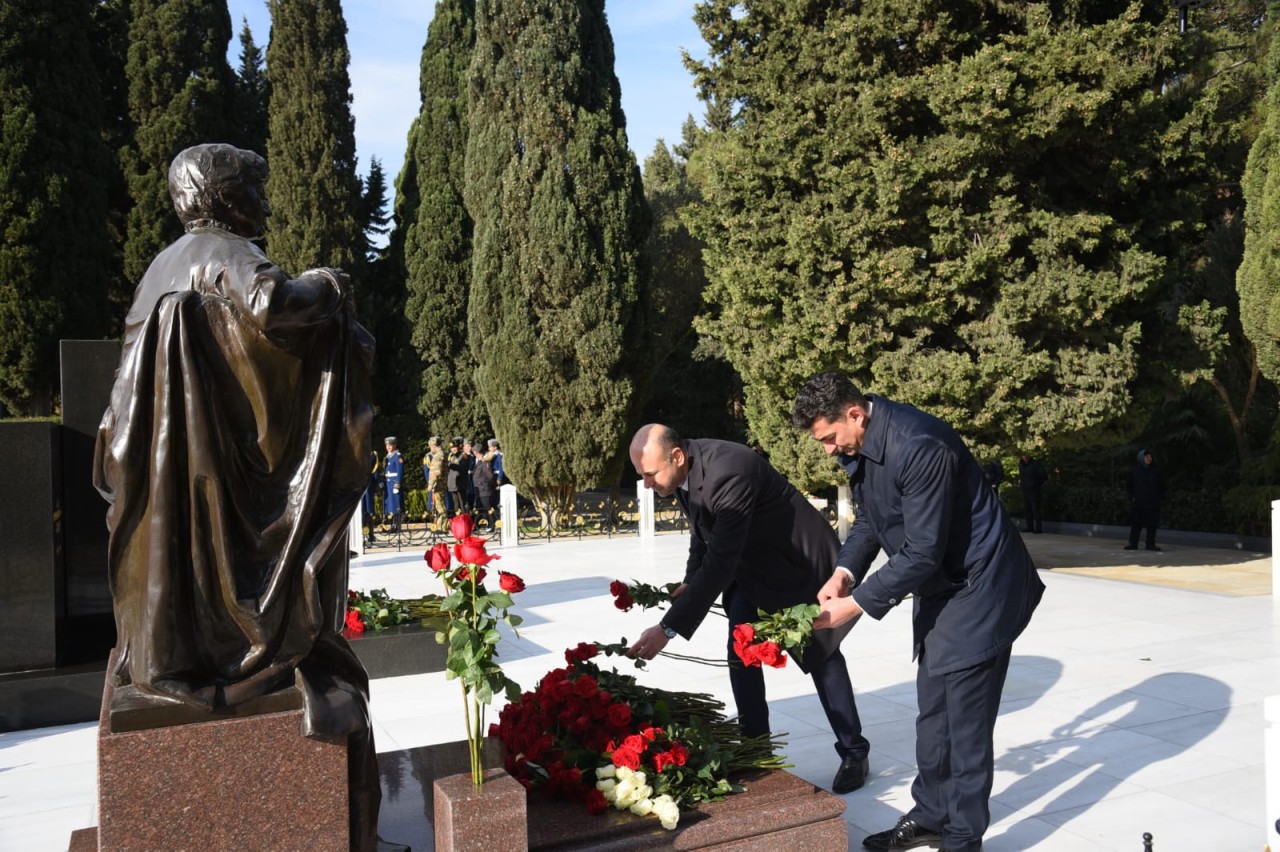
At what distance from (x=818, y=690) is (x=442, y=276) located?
1918 cm

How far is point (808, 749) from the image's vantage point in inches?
212

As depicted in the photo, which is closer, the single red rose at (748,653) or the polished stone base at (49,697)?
the single red rose at (748,653)

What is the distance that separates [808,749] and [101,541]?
16.4ft

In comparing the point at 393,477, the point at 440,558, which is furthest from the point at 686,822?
the point at 393,477

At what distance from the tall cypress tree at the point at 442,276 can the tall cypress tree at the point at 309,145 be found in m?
1.52

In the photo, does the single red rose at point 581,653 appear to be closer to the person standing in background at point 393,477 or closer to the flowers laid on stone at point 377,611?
the flowers laid on stone at point 377,611

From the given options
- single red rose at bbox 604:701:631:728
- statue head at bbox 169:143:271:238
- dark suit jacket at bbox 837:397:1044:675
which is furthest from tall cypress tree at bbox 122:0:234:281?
dark suit jacket at bbox 837:397:1044:675

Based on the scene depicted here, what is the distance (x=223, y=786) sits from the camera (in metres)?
2.84

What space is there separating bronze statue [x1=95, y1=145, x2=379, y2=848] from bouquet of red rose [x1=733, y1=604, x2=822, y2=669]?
1.31 m

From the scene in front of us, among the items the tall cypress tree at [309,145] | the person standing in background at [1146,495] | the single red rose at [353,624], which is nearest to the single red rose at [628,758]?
the single red rose at [353,624]

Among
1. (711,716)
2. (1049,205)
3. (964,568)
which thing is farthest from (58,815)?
(1049,205)

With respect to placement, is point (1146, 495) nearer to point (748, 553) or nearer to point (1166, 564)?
point (1166, 564)

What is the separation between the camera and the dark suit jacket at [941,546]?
3.67 m

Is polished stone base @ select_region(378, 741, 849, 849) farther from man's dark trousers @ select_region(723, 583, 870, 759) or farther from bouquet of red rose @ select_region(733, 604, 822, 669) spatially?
man's dark trousers @ select_region(723, 583, 870, 759)
